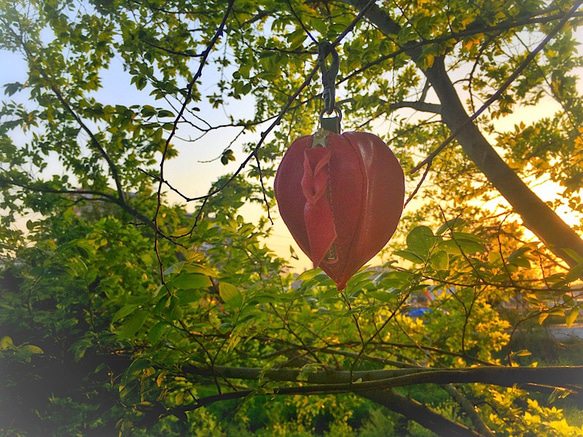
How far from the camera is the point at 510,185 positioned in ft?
6.48

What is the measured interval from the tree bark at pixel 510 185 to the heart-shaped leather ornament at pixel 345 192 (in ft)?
4.44

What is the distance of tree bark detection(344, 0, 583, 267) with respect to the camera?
1901 millimetres

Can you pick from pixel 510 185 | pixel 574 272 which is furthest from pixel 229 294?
pixel 510 185

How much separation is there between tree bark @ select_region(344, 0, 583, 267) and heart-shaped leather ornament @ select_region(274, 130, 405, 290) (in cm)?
135

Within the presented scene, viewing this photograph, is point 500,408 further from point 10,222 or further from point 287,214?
point 10,222

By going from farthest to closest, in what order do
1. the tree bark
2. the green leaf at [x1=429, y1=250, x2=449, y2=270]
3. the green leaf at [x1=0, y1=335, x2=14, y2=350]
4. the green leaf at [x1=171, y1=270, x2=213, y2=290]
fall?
the tree bark
the green leaf at [x1=0, y1=335, x2=14, y2=350]
the green leaf at [x1=429, y1=250, x2=449, y2=270]
the green leaf at [x1=171, y1=270, x2=213, y2=290]

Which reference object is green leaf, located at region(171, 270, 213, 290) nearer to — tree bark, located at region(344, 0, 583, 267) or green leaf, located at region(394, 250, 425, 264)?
green leaf, located at region(394, 250, 425, 264)

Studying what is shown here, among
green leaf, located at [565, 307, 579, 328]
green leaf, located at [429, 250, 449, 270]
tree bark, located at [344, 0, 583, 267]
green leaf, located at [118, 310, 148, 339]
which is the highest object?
tree bark, located at [344, 0, 583, 267]

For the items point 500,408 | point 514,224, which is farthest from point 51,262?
point 500,408

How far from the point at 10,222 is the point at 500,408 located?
111 inches

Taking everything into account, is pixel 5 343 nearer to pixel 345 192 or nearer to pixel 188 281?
pixel 188 281

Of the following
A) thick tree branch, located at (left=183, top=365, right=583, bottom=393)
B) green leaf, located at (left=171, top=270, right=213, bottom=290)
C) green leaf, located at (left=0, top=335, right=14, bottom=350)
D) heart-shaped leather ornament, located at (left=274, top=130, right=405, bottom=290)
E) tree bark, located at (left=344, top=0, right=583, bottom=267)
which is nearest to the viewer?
heart-shaped leather ornament, located at (left=274, top=130, right=405, bottom=290)

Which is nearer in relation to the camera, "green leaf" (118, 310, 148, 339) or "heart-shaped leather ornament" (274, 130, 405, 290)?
"heart-shaped leather ornament" (274, 130, 405, 290)

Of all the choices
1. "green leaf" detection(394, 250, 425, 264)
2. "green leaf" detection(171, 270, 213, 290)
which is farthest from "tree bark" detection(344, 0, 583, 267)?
"green leaf" detection(171, 270, 213, 290)
